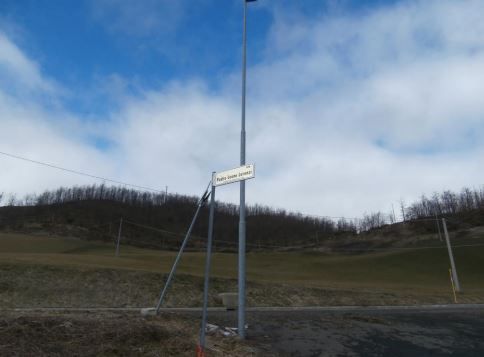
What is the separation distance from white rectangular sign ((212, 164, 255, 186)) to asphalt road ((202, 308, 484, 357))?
150 inches

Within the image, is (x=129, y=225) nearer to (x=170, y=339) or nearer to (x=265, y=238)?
(x=265, y=238)

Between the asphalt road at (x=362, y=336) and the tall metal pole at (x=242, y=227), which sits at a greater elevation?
the tall metal pole at (x=242, y=227)

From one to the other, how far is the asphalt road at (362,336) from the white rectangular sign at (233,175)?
3.81 m

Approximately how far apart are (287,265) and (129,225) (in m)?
96.4

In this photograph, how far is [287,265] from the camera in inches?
2319

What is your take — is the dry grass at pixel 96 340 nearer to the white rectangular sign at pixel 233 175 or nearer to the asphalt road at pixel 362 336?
the asphalt road at pixel 362 336

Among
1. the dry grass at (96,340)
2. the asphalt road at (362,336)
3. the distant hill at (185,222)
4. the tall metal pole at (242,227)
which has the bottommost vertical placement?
the asphalt road at (362,336)

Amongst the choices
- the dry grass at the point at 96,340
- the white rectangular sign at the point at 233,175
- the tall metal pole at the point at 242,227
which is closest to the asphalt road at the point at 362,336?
the tall metal pole at the point at 242,227

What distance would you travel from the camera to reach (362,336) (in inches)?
437

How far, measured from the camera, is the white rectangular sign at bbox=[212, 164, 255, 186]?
8285 mm

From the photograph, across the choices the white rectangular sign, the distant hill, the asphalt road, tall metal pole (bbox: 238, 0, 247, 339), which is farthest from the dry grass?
the distant hill

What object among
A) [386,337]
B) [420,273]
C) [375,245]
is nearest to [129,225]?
[375,245]

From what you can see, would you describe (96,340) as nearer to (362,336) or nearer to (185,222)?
(362,336)

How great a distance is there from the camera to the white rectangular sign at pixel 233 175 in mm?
8285
